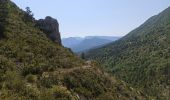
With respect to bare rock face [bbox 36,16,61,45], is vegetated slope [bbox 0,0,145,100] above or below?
below

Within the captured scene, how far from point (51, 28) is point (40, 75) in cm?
3410

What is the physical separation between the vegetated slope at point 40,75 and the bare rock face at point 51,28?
35.4ft

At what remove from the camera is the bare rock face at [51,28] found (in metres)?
75.1

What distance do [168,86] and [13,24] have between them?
4412 inches

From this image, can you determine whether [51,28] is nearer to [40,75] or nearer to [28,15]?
[28,15]

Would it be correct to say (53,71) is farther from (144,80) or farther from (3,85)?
(144,80)

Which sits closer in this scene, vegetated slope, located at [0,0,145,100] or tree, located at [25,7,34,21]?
vegetated slope, located at [0,0,145,100]

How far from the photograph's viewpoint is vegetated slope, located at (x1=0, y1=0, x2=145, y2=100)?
3494cm

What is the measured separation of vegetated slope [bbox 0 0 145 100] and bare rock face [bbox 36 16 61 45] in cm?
1079

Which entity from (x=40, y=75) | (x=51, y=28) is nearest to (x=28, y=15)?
(x=51, y=28)

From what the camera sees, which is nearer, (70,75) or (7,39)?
(70,75)

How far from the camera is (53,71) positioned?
45.7 m

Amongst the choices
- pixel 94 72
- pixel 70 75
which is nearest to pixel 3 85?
pixel 70 75

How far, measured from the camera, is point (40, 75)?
4262 centimetres
